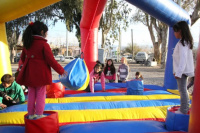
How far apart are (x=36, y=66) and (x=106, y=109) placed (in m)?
1.16

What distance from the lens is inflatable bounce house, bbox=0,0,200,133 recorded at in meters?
2.24

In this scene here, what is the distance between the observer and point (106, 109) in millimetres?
2941

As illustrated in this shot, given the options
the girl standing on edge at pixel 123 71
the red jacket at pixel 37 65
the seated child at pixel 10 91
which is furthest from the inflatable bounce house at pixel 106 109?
the girl standing on edge at pixel 123 71

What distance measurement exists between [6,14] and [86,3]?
5.71ft

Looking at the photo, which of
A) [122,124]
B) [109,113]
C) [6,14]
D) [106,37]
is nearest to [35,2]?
[6,14]

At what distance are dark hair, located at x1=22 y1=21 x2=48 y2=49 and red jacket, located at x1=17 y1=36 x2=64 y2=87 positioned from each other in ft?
0.17

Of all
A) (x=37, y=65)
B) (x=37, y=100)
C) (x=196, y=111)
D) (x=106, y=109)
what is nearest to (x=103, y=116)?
(x=106, y=109)

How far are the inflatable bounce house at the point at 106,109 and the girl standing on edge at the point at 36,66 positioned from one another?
23 cm

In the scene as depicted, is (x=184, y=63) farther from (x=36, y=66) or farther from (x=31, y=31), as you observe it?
(x=31, y=31)

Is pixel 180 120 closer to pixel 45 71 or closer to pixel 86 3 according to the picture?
pixel 45 71

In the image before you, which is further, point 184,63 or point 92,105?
point 92,105

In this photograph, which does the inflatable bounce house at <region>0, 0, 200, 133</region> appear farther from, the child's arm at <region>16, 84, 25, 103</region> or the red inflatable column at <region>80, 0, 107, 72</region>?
the child's arm at <region>16, 84, 25, 103</region>

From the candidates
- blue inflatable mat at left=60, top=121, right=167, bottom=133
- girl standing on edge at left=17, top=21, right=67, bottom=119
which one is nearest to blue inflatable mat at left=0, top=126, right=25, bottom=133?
girl standing on edge at left=17, top=21, right=67, bottom=119

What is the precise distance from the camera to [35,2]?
10.9ft
